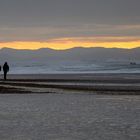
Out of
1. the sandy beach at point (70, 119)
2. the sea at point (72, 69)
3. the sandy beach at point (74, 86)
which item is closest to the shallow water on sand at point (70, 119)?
the sandy beach at point (70, 119)

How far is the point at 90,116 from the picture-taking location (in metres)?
18.5

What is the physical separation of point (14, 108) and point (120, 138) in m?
8.29

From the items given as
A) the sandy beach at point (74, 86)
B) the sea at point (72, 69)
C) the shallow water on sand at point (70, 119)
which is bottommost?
the shallow water on sand at point (70, 119)

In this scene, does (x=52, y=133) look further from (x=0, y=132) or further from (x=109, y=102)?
(x=109, y=102)

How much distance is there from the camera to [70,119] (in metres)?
17.8

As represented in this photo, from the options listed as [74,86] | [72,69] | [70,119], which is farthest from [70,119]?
[72,69]

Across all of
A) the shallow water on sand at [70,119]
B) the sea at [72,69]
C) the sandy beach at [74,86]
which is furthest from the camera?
the sea at [72,69]

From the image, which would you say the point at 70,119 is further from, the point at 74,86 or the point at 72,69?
the point at 72,69

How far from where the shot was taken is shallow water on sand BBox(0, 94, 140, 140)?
47.9 feet

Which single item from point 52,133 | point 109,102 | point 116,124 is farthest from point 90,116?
point 109,102

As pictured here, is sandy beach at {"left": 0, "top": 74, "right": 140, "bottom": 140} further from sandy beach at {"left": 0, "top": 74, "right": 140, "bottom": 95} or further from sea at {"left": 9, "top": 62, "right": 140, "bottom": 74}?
sea at {"left": 9, "top": 62, "right": 140, "bottom": 74}

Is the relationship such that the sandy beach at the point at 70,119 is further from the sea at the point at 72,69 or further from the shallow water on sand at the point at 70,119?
the sea at the point at 72,69

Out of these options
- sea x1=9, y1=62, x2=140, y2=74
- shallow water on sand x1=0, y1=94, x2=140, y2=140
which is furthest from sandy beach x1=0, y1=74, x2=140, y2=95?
sea x1=9, y1=62, x2=140, y2=74

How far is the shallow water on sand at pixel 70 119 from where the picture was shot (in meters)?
14.6
